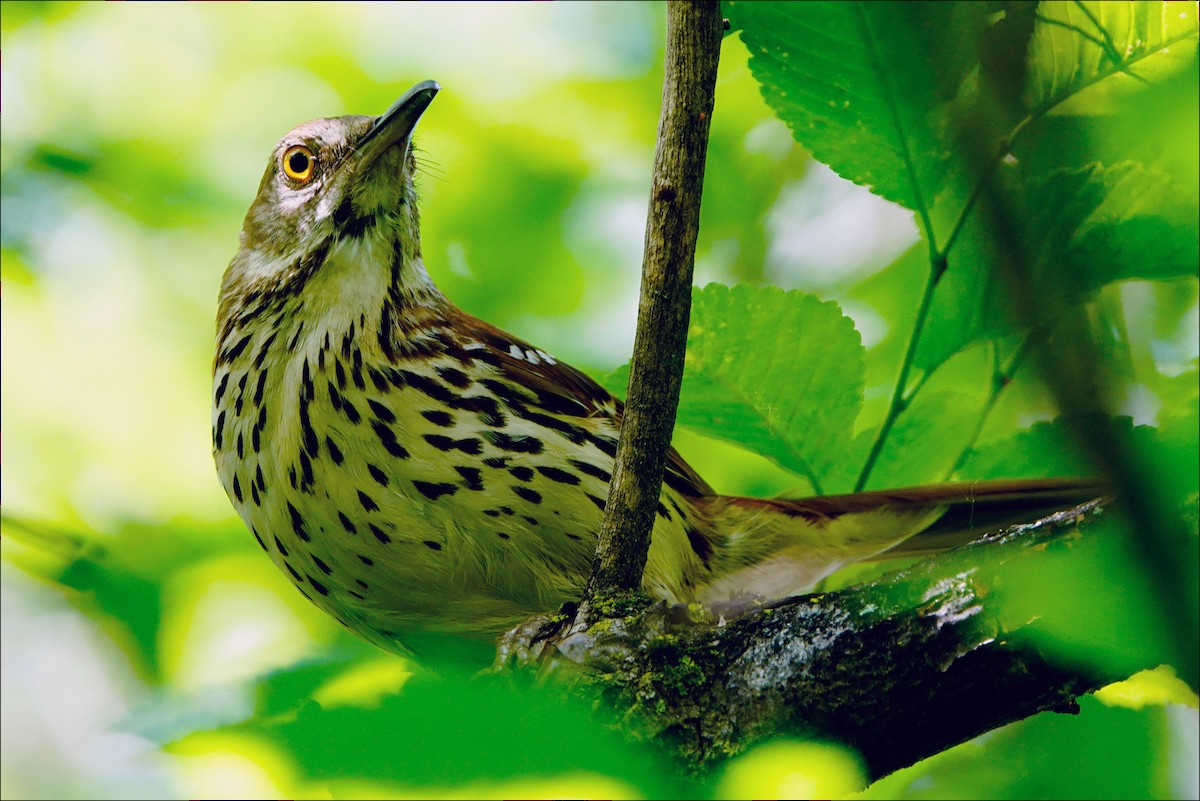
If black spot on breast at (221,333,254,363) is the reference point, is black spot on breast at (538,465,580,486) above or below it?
below

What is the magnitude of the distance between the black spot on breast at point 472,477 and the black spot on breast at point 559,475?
172 mm

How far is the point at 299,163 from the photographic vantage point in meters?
3.46

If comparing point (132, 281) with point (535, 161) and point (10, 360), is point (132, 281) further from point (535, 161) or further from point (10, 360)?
point (535, 161)

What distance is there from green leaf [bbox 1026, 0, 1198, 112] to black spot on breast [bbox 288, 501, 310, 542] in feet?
6.66

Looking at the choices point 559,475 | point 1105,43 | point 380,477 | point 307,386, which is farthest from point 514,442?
point 1105,43

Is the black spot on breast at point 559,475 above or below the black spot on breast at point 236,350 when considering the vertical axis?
below

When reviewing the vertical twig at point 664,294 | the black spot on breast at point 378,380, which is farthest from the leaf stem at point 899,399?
the black spot on breast at point 378,380

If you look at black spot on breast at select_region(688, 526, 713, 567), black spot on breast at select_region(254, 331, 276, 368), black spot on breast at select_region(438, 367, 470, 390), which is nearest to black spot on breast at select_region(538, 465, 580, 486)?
black spot on breast at select_region(438, 367, 470, 390)

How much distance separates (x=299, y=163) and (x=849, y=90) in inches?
78.9

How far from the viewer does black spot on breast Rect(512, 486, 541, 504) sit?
2.86 metres

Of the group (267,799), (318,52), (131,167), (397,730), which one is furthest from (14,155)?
(397,730)

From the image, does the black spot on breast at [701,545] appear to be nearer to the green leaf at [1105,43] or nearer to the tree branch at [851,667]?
the tree branch at [851,667]

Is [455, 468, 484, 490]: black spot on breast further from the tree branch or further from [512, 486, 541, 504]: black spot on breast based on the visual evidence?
the tree branch

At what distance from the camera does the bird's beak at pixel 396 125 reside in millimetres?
3072
